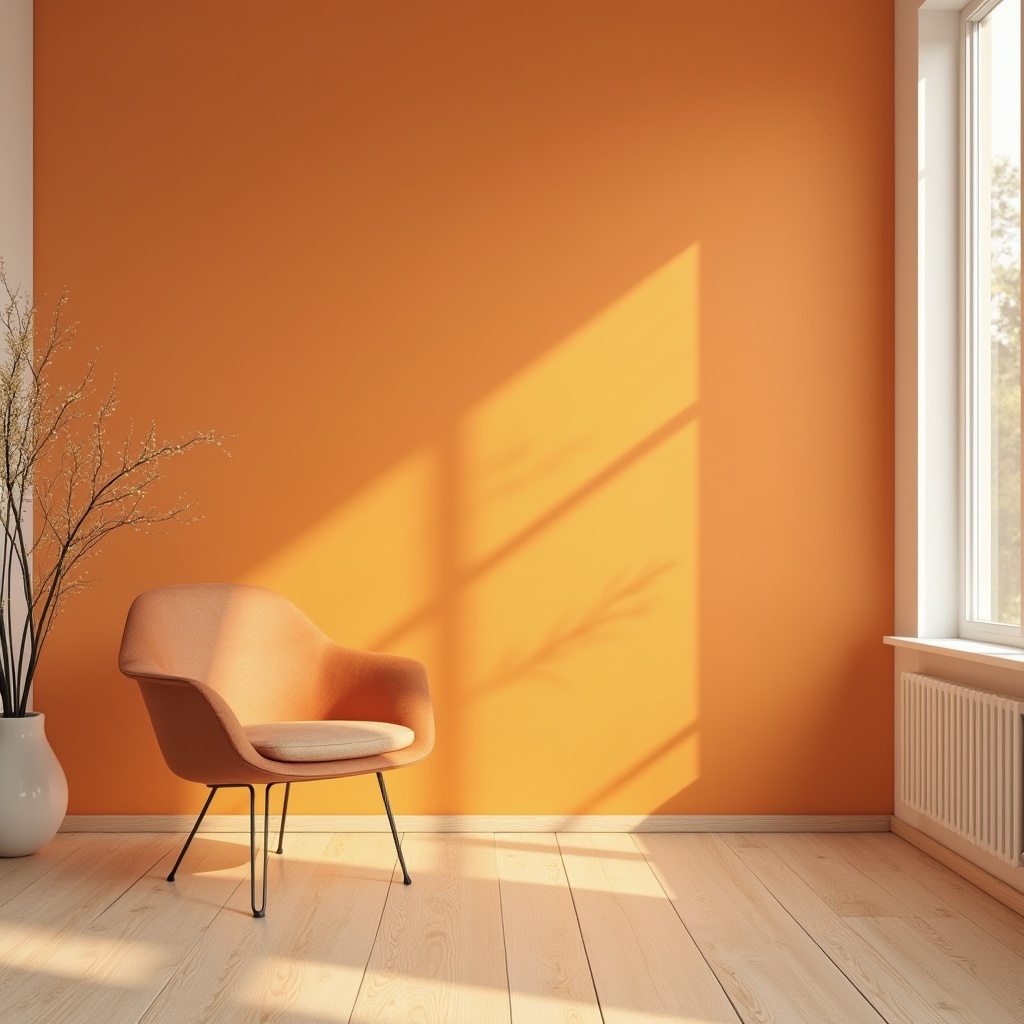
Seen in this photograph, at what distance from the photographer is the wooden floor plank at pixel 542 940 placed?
2208mm

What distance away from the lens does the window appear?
3.27 metres

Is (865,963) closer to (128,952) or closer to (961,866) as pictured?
(961,866)

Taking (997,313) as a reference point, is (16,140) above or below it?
above

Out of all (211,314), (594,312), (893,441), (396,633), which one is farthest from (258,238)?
(893,441)

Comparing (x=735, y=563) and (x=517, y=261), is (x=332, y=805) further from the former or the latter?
(x=517, y=261)

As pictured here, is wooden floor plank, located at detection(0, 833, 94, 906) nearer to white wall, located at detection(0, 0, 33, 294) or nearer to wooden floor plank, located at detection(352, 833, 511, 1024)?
wooden floor plank, located at detection(352, 833, 511, 1024)

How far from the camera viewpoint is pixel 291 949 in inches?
99.1

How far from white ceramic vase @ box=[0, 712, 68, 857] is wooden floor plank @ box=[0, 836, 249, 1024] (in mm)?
321

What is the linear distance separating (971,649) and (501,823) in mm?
1611

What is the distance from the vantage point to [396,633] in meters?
3.70

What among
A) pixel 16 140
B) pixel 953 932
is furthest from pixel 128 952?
pixel 16 140

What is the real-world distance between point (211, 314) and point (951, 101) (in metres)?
2.61

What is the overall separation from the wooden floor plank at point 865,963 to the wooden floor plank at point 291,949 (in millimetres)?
1082

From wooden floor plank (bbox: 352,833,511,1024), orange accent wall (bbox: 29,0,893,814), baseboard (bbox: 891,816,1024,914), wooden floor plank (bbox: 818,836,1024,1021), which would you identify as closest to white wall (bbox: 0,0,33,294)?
orange accent wall (bbox: 29,0,893,814)
